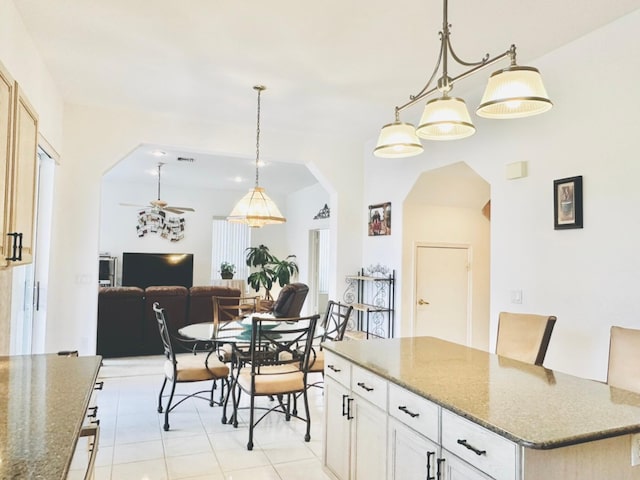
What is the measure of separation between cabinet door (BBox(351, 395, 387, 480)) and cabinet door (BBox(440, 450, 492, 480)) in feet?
1.33

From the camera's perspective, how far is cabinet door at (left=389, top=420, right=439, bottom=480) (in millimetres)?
1626

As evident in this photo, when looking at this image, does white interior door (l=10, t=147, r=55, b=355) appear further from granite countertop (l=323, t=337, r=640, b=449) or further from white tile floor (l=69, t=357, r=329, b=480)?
granite countertop (l=323, t=337, r=640, b=449)

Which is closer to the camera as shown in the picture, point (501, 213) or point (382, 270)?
point (501, 213)

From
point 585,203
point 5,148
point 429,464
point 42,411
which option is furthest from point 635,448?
point 5,148

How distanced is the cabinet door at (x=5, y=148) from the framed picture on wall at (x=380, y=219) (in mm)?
4077

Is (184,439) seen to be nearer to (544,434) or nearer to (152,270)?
(544,434)

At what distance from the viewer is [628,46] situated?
280cm

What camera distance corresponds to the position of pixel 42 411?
147cm

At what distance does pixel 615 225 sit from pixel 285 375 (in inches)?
99.3

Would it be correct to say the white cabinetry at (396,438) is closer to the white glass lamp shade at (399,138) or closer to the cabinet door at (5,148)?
the white glass lamp shade at (399,138)

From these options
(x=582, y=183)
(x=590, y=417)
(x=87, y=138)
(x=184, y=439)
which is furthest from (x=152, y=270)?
(x=590, y=417)

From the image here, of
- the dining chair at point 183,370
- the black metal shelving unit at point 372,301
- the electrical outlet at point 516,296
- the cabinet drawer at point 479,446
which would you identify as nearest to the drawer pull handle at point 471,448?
the cabinet drawer at point 479,446

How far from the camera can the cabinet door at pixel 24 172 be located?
2.06 meters

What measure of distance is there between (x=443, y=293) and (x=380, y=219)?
1.18m
